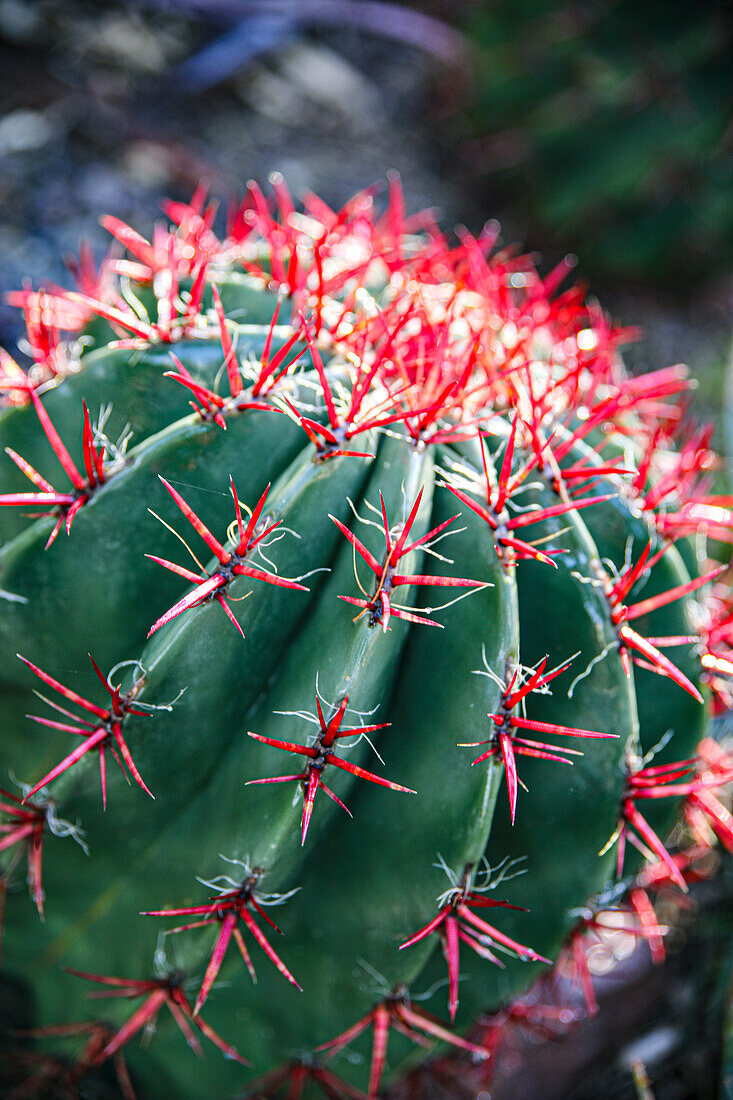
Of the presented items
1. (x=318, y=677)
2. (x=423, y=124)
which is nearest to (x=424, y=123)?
(x=423, y=124)

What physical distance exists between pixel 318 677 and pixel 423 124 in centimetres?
386

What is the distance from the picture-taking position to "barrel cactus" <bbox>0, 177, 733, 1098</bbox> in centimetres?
105

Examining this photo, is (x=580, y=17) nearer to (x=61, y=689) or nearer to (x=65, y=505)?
(x=65, y=505)

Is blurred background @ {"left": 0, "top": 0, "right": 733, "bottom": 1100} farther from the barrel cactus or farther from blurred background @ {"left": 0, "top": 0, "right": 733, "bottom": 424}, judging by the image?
the barrel cactus

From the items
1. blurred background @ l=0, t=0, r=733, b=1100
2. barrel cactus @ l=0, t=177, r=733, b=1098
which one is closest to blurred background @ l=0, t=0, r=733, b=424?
blurred background @ l=0, t=0, r=733, b=1100

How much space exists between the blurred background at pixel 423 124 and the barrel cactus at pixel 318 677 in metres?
1.61

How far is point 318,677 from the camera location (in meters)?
1.02

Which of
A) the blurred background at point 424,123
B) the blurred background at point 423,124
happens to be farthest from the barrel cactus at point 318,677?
the blurred background at point 424,123

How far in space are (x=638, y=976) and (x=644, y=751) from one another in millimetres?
986

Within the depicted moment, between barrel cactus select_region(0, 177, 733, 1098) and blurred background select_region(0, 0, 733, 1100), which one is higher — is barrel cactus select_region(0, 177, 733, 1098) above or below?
below

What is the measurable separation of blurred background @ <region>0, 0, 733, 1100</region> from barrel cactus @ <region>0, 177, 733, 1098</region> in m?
1.61

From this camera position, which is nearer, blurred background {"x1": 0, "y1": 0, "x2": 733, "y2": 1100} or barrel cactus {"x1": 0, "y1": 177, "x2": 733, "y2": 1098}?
barrel cactus {"x1": 0, "y1": 177, "x2": 733, "y2": 1098}

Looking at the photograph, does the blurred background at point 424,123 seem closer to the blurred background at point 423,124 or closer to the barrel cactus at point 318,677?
the blurred background at point 423,124

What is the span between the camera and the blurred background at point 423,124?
3.09m
